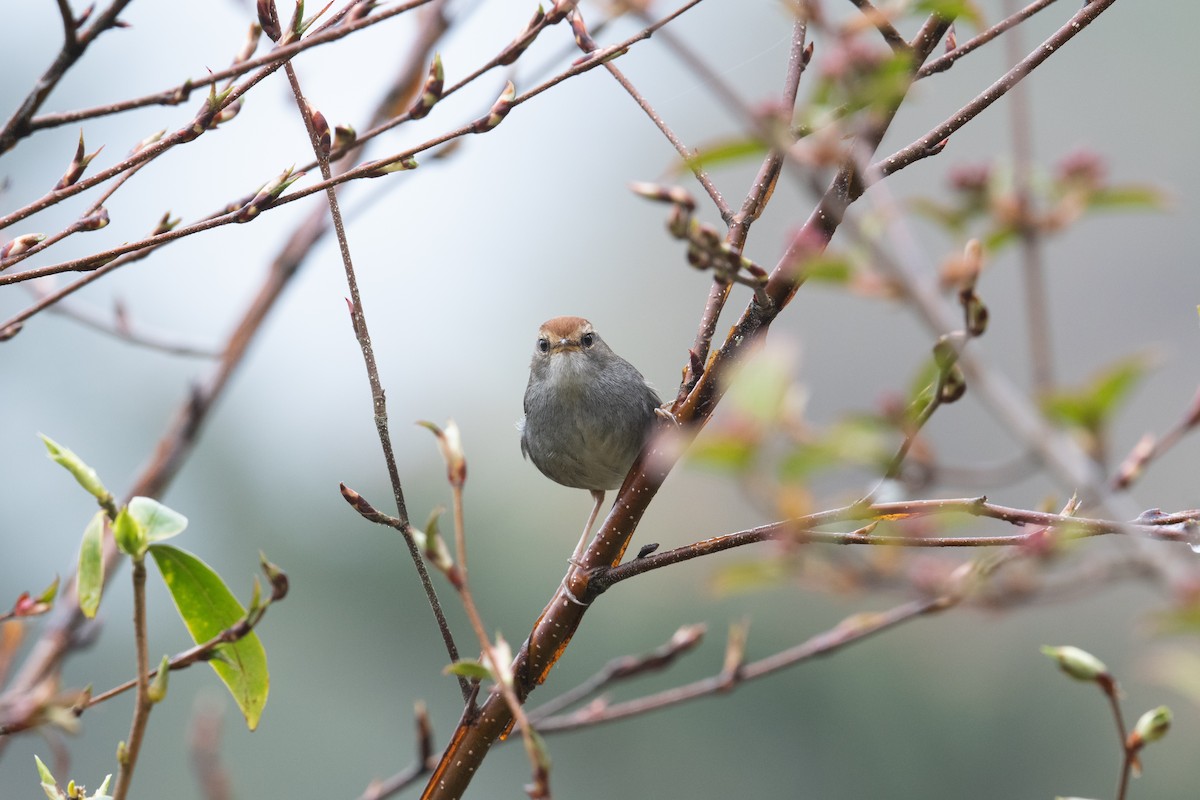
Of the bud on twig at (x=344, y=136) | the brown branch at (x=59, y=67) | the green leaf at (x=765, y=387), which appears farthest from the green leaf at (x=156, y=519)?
the green leaf at (x=765, y=387)

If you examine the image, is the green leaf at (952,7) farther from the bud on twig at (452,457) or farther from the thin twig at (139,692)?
the thin twig at (139,692)

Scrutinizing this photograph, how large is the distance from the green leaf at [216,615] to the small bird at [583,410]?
1.81 m

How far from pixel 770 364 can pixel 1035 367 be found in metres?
0.20

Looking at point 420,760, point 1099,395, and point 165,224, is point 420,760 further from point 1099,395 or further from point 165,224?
point 1099,395

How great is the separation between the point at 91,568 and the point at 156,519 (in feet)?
0.51

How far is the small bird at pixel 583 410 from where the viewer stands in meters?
3.19

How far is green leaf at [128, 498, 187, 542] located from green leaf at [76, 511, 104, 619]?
3.8 inches

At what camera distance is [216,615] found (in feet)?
4.43

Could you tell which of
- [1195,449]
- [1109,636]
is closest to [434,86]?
[1195,449]

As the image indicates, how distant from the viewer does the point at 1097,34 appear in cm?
1089

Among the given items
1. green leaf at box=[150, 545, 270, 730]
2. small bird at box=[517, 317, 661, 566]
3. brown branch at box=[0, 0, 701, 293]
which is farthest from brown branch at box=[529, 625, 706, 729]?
small bird at box=[517, 317, 661, 566]

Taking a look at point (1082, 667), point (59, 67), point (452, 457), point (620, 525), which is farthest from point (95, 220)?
point (1082, 667)

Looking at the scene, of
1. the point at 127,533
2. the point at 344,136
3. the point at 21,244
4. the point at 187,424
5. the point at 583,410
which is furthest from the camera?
the point at 583,410

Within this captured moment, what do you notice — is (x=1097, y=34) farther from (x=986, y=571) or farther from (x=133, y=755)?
(x=133, y=755)
